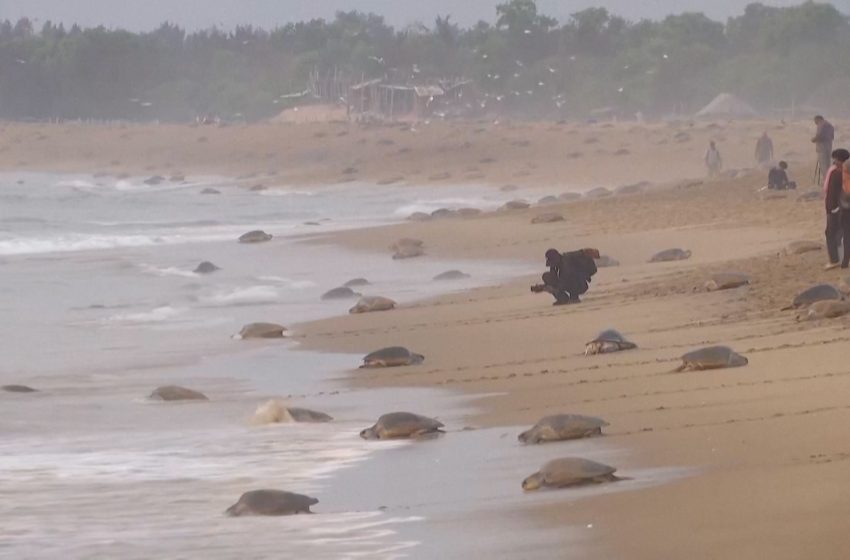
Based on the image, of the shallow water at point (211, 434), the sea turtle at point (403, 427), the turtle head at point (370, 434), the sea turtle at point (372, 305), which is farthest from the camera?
the sea turtle at point (372, 305)

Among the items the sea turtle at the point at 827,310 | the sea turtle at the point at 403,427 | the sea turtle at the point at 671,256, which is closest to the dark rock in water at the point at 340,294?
the sea turtle at the point at 671,256

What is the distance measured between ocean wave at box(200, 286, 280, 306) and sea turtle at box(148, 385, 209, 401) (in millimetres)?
7601

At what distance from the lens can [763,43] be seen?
4464 inches

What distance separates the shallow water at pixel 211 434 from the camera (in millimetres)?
8094

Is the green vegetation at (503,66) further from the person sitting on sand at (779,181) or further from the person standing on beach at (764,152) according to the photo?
the person sitting on sand at (779,181)

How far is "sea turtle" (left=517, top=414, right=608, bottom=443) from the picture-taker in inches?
385

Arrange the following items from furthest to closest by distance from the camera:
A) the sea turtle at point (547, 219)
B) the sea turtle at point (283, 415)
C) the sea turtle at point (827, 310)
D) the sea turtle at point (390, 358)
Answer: the sea turtle at point (547, 219) → the sea turtle at point (390, 358) → the sea turtle at point (827, 310) → the sea turtle at point (283, 415)

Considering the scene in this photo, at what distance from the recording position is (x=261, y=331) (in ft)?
55.4

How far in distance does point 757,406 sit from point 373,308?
846 cm

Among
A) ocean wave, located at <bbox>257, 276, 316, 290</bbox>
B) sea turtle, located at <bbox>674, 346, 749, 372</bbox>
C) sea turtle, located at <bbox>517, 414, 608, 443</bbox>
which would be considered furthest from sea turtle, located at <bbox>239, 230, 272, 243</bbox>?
sea turtle, located at <bbox>517, 414, 608, 443</bbox>

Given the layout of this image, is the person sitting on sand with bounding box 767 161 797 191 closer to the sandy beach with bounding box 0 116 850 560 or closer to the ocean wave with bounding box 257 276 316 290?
the sandy beach with bounding box 0 116 850 560

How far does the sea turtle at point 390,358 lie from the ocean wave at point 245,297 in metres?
6.71

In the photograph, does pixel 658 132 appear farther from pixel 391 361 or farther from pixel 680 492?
pixel 680 492

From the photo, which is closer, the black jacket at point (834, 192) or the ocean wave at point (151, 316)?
the black jacket at point (834, 192)
